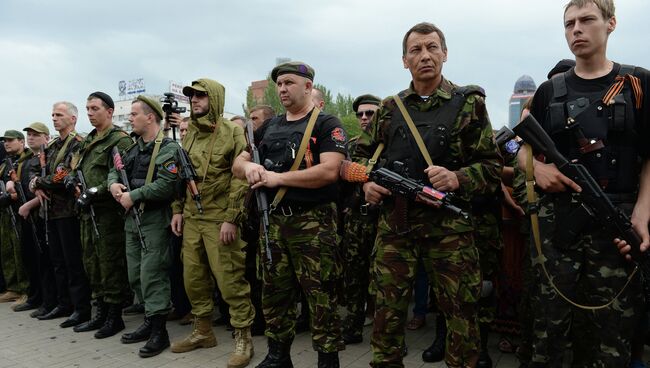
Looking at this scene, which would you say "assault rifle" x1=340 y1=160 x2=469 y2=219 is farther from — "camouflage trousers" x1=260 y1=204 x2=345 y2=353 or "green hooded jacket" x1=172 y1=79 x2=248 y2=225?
"green hooded jacket" x1=172 y1=79 x2=248 y2=225

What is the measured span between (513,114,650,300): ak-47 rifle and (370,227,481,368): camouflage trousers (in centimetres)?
57

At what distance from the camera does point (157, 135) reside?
15.0 ft

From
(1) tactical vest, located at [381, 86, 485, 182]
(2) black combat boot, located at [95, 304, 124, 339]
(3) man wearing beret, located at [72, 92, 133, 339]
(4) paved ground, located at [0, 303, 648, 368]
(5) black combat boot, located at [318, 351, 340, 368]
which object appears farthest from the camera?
(3) man wearing beret, located at [72, 92, 133, 339]

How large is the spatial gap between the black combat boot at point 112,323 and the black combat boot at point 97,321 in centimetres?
13

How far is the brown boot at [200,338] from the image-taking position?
4090mm

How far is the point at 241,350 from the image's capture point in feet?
12.4

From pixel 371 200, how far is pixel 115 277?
328 centimetres

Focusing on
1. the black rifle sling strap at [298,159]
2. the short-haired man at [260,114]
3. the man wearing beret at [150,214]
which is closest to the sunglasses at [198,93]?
the man wearing beret at [150,214]

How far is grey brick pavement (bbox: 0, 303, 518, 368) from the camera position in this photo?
3811 millimetres

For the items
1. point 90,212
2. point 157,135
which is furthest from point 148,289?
point 157,135

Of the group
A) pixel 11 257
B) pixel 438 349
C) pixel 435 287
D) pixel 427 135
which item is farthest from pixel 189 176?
pixel 11 257

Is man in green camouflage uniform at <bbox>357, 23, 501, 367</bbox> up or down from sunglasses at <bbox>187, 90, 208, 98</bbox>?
down

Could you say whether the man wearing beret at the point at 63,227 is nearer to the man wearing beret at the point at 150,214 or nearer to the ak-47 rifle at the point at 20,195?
the ak-47 rifle at the point at 20,195

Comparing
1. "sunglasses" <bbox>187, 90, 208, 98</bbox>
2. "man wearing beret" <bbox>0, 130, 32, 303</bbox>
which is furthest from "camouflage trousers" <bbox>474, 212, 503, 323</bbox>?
"man wearing beret" <bbox>0, 130, 32, 303</bbox>
